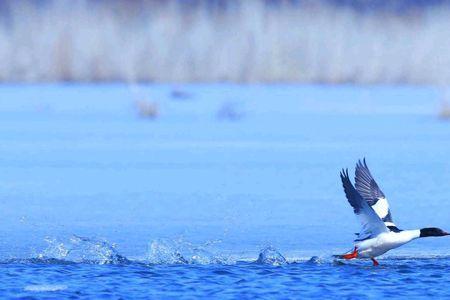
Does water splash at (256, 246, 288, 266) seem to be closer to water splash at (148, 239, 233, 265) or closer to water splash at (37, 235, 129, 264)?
water splash at (148, 239, 233, 265)

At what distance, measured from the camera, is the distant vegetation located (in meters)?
18.8

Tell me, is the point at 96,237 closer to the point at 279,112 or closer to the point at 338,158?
the point at 338,158

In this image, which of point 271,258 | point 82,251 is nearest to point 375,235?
point 271,258

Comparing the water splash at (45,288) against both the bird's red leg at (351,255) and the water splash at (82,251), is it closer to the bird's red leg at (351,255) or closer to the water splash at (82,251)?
the water splash at (82,251)

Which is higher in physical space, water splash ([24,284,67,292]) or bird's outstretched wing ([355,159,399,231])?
bird's outstretched wing ([355,159,399,231])

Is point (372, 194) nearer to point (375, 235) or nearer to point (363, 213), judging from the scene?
point (375, 235)

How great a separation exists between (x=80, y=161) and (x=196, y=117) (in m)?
4.13

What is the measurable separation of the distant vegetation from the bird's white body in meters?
10.9

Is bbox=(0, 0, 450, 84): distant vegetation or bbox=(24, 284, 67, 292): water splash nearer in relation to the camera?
bbox=(24, 284, 67, 292): water splash

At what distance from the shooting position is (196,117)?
52.0ft

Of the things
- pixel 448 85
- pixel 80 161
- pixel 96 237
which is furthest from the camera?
pixel 448 85

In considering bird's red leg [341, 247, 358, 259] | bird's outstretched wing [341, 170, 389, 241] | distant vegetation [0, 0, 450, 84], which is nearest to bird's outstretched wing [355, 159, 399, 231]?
bird's outstretched wing [341, 170, 389, 241]

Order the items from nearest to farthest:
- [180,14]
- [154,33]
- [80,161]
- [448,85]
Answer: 1. [80,161]
2. [448,85]
3. [154,33]
4. [180,14]

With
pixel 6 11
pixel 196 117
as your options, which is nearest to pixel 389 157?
pixel 196 117
